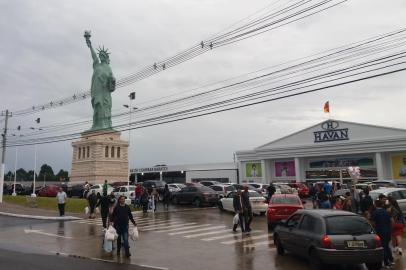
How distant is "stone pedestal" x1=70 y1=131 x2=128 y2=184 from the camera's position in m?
52.7

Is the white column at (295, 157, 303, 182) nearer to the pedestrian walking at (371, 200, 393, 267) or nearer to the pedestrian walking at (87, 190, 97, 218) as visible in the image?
Answer: the pedestrian walking at (87, 190, 97, 218)

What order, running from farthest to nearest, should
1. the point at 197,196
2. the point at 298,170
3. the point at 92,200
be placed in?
1. the point at 298,170
2. the point at 197,196
3. the point at 92,200

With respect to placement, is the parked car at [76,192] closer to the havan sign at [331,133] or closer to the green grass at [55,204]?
the green grass at [55,204]

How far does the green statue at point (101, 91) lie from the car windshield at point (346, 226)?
48503mm

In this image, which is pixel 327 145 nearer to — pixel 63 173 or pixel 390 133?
pixel 390 133

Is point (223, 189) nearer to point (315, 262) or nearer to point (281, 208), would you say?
point (281, 208)

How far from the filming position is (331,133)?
4509cm

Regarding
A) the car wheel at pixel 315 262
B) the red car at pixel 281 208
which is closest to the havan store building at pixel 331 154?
the red car at pixel 281 208

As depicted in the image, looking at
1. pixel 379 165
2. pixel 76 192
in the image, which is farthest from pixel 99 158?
pixel 379 165

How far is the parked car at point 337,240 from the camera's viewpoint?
9336 millimetres

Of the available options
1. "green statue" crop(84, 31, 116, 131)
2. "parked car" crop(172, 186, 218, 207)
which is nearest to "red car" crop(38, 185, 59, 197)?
"green statue" crop(84, 31, 116, 131)

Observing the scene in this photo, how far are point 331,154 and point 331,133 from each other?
2.27m

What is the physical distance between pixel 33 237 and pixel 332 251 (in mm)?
12989

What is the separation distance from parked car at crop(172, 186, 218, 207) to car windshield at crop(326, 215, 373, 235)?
20057mm
